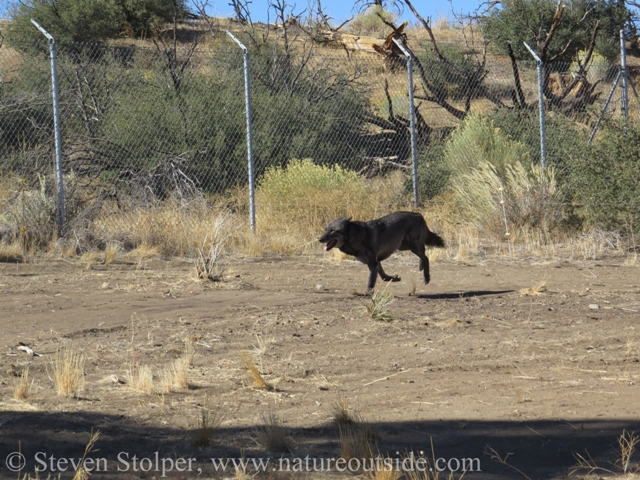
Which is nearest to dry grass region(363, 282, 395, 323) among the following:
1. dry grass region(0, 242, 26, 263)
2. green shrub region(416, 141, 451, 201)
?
dry grass region(0, 242, 26, 263)

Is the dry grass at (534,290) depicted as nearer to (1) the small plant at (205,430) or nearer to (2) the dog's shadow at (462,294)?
(2) the dog's shadow at (462,294)

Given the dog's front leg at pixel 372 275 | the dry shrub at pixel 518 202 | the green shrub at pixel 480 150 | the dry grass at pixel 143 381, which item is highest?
the green shrub at pixel 480 150

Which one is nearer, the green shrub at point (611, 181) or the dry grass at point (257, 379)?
the dry grass at point (257, 379)

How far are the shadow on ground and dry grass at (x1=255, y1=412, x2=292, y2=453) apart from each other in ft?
0.14

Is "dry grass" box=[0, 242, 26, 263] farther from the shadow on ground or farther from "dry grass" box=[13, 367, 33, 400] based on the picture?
the shadow on ground

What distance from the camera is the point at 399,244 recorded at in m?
9.66

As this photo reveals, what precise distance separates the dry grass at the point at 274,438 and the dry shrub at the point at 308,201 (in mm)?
8137

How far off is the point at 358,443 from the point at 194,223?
8561mm

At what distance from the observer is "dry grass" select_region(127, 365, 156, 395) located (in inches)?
217

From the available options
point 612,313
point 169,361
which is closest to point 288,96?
point 612,313

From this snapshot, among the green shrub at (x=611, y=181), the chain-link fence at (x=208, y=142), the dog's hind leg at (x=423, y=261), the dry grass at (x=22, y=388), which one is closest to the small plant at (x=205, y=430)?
the dry grass at (x=22, y=388)

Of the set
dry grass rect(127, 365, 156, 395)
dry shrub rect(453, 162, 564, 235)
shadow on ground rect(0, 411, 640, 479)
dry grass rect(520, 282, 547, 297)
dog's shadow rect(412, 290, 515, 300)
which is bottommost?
shadow on ground rect(0, 411, 640, 479)

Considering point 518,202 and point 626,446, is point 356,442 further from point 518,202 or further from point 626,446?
point 518,202

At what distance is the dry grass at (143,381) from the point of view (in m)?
5.52
